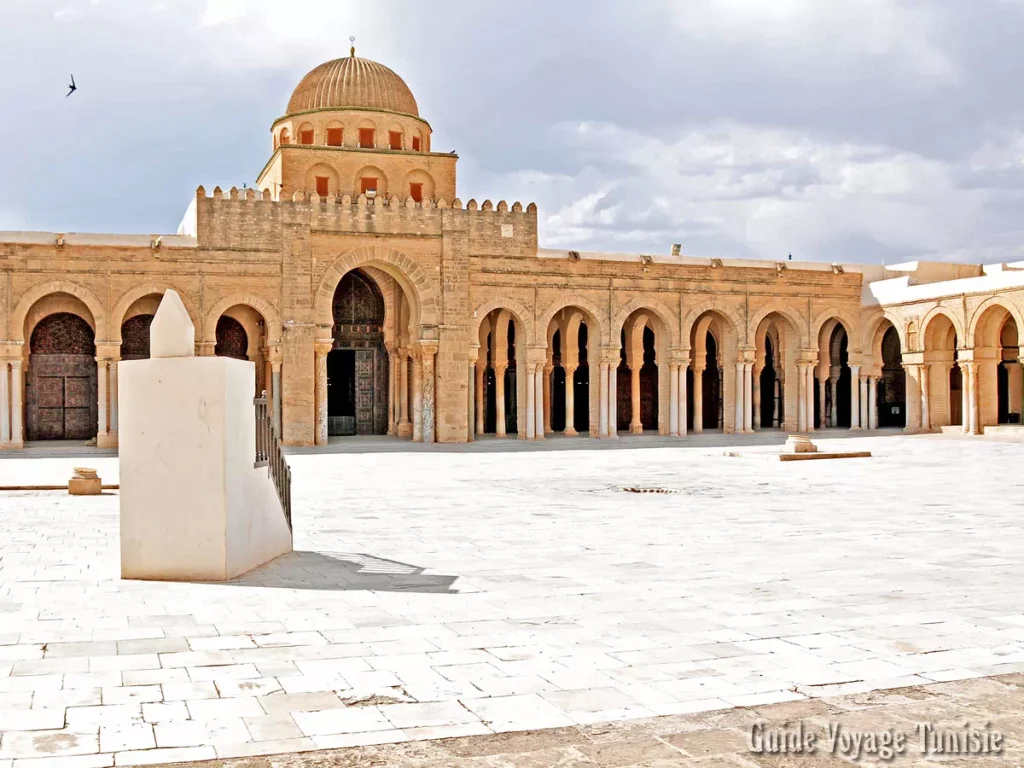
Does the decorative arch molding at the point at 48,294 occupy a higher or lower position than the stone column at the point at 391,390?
higher

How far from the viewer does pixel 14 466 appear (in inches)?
666

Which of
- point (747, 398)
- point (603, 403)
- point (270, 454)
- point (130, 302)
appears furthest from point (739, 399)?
point (270, 454)

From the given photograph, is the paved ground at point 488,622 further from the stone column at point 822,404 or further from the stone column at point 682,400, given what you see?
the stone column at point 822,404

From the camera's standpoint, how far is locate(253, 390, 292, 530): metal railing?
282 inches

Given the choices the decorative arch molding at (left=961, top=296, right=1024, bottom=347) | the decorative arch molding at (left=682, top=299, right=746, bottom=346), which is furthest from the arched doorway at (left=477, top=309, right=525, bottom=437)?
the decorative arch molding at (left=961, top=296, right=1024, bottom=347)

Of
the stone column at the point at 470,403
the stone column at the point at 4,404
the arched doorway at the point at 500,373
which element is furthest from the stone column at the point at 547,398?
the stone column at the point at 4,404

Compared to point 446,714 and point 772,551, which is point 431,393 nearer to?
point 772,551

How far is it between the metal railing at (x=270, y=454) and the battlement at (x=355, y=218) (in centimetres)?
1611

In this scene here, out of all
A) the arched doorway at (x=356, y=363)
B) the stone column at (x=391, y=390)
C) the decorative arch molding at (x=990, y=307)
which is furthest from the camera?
the arched doorway at (x=356, y=363)

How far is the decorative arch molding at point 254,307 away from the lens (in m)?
22.6

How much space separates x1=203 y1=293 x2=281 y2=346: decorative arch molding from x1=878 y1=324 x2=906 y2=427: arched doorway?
1861 centimetres

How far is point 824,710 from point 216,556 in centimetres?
401

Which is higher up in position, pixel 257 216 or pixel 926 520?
pixel 257 216

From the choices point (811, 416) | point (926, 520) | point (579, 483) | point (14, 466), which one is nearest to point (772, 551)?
point (926, 520)
